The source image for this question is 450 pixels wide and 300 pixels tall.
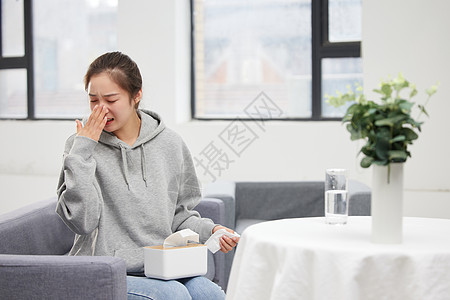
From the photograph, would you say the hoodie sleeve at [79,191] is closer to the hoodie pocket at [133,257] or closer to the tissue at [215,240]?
the hoodie pocket at [133,257]

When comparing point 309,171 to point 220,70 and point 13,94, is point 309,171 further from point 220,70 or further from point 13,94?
point 13,94

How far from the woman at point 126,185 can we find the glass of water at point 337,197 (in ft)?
1.30

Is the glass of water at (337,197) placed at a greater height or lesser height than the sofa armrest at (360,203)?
greater

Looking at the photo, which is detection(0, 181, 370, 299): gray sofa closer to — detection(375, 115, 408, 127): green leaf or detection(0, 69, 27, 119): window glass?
detection(375, 115, 408, 127): green leaf

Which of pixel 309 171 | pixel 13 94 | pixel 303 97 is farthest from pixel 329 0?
pixel 13 94

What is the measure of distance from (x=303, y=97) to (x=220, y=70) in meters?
0.68

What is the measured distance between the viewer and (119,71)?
7.07 feet

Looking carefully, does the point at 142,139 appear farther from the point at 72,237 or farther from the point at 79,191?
the point at 72,237

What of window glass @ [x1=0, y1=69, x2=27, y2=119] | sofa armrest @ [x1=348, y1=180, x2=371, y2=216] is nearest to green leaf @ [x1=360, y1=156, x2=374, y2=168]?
sofa armrest @ [x1=348, y1=180, x2=371, y2=216]

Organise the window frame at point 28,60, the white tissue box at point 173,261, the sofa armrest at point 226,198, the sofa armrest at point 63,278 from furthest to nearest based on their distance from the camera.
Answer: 1. the window frame at point 28,60
2. the sofa armrest at point 226,198
3. the white tissue box at point 173,261
4. the sofa armrest at point 63,278

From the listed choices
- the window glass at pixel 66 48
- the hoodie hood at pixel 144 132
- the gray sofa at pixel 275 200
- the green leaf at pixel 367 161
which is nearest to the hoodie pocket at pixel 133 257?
the hoodie hood at pixel 144 132

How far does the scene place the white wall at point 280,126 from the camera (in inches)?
155

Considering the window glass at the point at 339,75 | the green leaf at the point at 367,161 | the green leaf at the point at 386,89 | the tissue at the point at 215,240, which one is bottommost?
the tissue at the point at 215,240

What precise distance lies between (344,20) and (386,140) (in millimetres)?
3154
